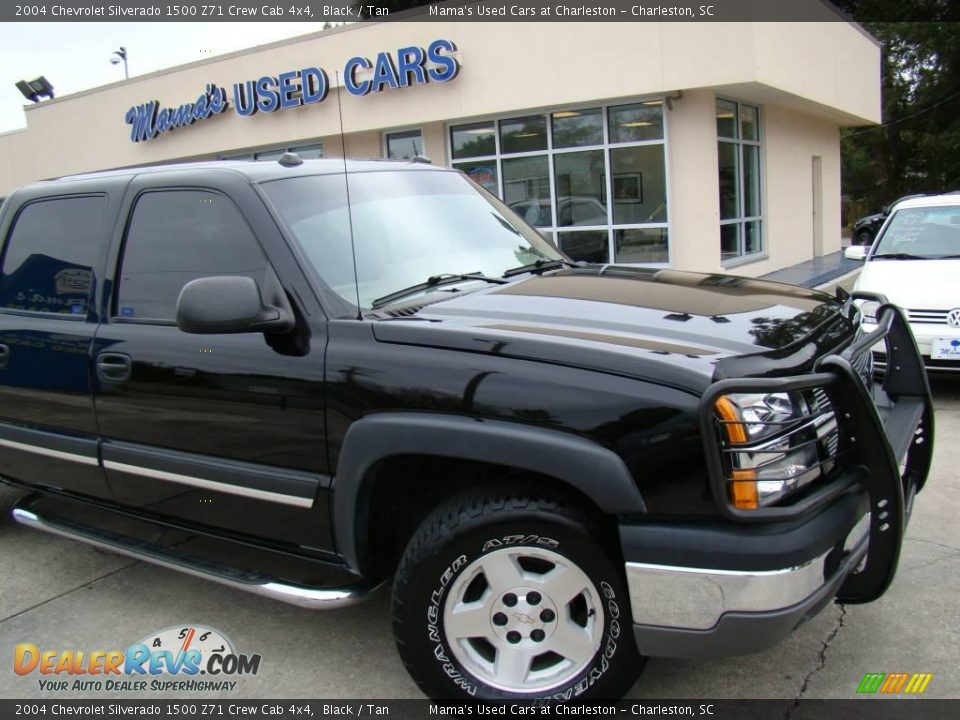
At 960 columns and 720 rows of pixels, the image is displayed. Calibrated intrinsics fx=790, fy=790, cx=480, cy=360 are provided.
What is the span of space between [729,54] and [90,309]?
36.2 feet

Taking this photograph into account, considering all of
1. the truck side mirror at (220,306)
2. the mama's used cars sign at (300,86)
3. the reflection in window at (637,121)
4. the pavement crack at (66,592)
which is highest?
the mama's used cars sign at (300,86)

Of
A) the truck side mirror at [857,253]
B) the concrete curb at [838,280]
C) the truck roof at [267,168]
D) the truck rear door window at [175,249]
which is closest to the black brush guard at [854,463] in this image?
the truck rear door window at [175,249]

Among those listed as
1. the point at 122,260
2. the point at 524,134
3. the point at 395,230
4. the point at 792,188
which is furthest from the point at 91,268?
the point at 792,188

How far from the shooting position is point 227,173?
3.10 m

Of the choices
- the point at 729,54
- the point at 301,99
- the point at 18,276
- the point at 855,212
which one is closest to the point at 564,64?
the point at 729,54

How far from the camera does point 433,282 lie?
10.3 feet

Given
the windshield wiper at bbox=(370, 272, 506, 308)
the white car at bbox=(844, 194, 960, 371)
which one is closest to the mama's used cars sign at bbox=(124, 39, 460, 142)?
the white car at bbox=(844, 194, 960, 371)

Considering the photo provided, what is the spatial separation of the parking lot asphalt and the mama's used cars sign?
39.3ft

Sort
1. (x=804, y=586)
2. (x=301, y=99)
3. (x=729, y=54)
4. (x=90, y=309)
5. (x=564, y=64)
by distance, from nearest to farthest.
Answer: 1. (x=804, y=586)
2. (x=90, y=309)
3. (x=729, y=54)
4. (x=564, y=64)
5. (x=301, y=99)

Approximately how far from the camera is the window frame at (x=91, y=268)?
3418 mm

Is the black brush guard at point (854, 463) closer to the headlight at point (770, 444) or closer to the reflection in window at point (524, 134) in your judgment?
the headlight at point (770, 444)

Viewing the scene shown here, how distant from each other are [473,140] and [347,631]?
13.1 metres

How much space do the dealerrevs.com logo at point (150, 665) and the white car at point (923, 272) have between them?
15.2 feet

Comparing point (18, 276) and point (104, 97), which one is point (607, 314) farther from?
point (104, 97)
